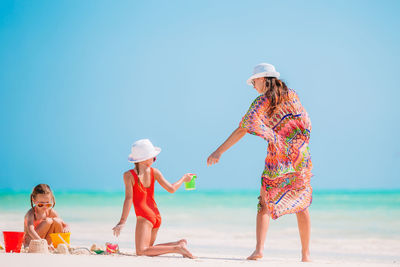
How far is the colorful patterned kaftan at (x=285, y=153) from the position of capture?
158 inches

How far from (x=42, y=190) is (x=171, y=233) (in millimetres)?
4072

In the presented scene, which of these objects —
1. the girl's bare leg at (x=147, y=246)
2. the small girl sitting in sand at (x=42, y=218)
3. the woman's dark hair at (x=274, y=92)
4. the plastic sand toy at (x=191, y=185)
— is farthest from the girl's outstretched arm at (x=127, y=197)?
the woman's dark hair at (x=274, y=92)

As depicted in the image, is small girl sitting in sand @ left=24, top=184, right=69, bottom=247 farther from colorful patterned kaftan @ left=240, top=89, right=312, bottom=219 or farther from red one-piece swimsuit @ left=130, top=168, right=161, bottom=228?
colorful patterned kaftan @ left=240, top=89, right=312, bottom=219

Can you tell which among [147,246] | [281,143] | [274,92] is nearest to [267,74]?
[274,92]

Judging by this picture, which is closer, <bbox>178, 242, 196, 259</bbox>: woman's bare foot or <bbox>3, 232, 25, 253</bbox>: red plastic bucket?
<bbox>178, 242, 196, 259</bbox>: woman's bare foot

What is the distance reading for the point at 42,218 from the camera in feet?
14.9

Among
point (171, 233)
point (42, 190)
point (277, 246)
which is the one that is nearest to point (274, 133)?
point (42, 190)

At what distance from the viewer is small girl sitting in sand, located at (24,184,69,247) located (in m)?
4.45

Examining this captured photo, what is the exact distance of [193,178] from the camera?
4281 mm

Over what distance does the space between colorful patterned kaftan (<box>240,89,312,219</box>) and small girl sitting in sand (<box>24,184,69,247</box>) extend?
6.06ft

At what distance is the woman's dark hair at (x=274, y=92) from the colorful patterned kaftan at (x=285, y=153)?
0.03 m

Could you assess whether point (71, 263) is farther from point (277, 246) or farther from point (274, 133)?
point (277, 246)

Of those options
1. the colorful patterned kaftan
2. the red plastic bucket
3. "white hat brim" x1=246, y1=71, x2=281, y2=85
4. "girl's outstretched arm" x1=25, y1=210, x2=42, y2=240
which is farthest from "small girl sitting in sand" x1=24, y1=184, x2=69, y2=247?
"white hat brim" x1=246, y1=71, x2=281, y2=85

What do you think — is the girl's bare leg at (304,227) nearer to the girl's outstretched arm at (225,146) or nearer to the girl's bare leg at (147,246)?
the girl's outstretched arm at (225,146)
